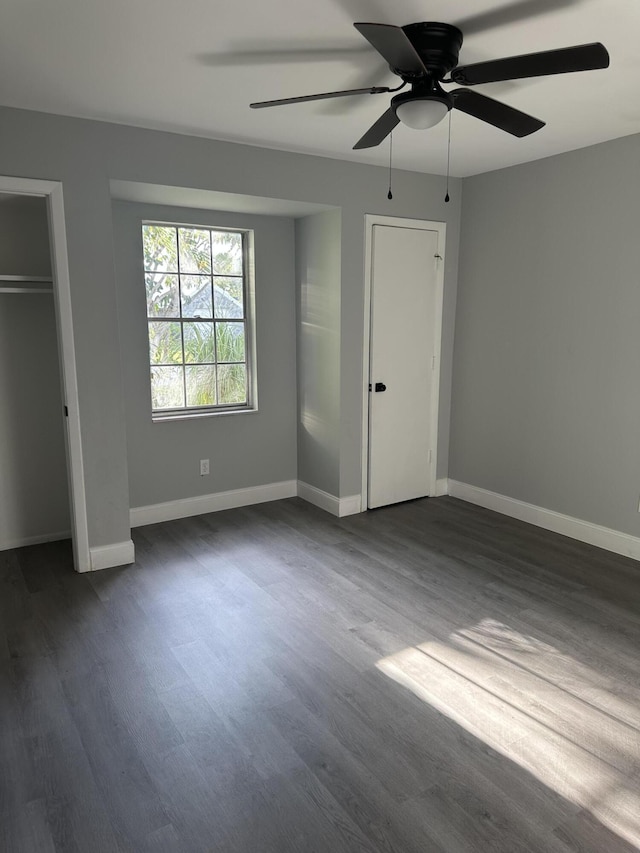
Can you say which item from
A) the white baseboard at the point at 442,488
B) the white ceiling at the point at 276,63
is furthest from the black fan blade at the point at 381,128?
the white baseboard at the point at 442,488

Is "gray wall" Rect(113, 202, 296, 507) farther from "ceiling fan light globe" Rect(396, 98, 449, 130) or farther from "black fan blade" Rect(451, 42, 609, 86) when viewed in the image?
"black fan blade" Rect(451, 42, 609, 86)

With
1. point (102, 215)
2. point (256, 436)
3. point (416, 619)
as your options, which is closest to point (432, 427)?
point (256, 436)

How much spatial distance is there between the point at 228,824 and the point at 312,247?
364 centimetres

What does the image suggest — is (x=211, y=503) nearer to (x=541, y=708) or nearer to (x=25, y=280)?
(x=25, y=280)

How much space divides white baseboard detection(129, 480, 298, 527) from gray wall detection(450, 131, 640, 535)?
1.54m

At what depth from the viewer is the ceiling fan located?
173 cm

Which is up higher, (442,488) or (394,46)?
(394,46)

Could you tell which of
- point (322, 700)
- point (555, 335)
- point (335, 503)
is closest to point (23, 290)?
point (335, 503)

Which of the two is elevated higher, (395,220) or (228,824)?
(395,220)

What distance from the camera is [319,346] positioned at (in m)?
4.41

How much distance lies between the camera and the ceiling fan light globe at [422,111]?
2.04 m

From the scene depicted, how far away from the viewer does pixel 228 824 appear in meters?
1.75

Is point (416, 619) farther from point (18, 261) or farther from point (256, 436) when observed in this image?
point (18, 261)

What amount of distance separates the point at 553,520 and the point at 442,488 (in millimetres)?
1055
